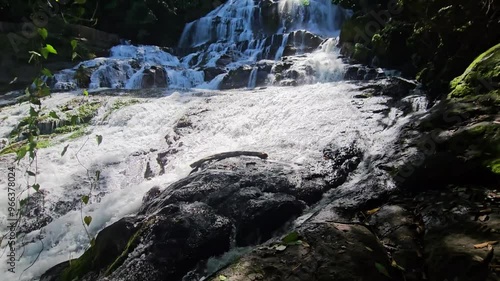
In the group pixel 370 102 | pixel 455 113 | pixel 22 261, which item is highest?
pixel 455 113

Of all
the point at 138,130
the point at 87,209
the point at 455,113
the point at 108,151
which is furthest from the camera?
the point at 138,130

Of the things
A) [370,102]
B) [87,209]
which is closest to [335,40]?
[370,102]

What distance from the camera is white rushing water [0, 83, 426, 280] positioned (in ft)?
18.7

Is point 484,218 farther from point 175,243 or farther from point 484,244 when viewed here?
point 175,243

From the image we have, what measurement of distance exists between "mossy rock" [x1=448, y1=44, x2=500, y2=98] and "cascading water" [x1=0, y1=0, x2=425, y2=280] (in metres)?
0.99

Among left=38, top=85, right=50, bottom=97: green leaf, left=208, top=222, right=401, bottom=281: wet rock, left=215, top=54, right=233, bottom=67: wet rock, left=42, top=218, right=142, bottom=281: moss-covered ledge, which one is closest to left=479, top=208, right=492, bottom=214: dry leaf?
left=208, top=222, right=401, bottom=281: wet rock

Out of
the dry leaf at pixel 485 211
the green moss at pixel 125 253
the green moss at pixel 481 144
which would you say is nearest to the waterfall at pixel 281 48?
the green moss at pixel 481 144

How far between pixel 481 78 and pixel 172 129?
6.47 m

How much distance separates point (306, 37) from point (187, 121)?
409 inches

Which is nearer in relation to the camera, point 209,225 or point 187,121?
point 209,225

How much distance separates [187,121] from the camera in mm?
9422

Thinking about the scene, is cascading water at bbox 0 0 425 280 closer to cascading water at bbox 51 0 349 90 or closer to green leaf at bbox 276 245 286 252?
cascading water at bbox 51 0 349 90

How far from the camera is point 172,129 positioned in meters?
9.20

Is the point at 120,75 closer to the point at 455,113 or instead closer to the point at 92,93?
the point at 92,93
